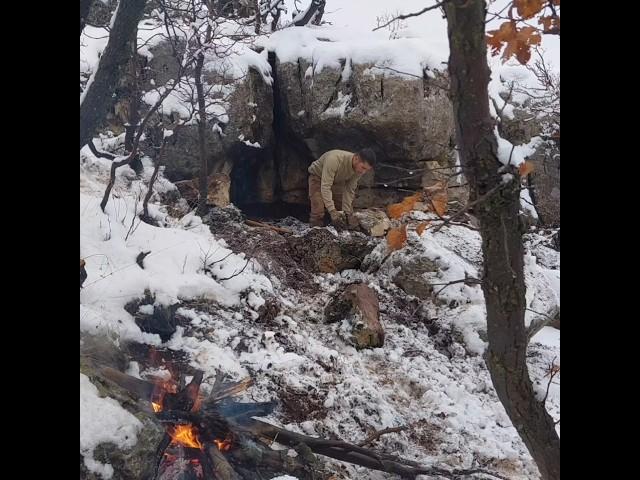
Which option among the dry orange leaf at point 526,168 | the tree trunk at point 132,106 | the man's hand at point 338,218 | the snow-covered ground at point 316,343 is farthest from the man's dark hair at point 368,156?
the dry orange leaf at point 526,168

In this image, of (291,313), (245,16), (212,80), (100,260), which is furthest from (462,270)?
(245,16)

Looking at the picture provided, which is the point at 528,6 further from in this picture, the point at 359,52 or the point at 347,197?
the point at 359,52

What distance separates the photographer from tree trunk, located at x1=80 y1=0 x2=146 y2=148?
9.12 feet

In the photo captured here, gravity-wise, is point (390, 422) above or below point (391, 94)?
below

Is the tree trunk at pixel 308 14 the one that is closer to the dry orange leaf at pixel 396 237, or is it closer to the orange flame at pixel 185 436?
the orange flame at pixel 185 436

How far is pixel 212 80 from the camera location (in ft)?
20.1

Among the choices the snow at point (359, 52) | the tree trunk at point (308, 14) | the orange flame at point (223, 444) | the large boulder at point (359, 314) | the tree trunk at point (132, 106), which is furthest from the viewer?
the tree trunk at point (308, 14)

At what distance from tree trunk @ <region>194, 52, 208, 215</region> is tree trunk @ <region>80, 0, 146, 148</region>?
227 centimetres

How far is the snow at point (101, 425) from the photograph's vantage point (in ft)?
5.34

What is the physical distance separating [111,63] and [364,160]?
3.00 m

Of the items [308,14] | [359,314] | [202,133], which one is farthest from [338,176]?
[308,14]

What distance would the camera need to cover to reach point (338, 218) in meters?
5.73

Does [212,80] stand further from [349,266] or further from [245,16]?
[349,266]
